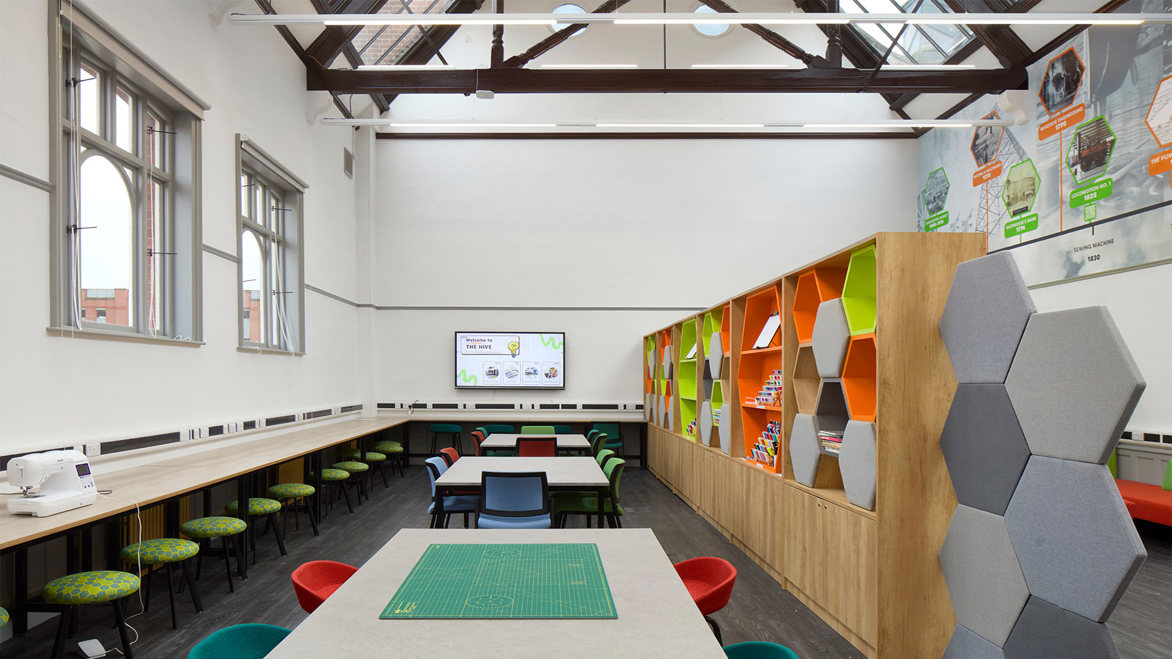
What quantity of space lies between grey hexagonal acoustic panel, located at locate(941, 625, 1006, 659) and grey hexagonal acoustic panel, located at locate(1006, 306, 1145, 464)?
2.92ft

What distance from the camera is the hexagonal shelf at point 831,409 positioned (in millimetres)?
4004

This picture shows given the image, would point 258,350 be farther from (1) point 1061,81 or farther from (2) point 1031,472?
(1) point 1061,81

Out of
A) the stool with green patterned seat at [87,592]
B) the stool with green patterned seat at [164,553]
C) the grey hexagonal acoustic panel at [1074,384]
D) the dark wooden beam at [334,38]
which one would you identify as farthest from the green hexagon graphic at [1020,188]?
the stool with green patterned seat at [87,592]

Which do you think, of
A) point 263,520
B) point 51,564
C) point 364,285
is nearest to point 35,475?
point 51,564

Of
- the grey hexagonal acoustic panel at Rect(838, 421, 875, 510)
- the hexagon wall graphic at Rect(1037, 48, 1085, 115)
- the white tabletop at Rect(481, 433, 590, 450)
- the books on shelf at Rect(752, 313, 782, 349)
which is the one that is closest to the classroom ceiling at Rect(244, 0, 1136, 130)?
the hexagon wall graphic at Rect(1037, 48, 1085, 115)

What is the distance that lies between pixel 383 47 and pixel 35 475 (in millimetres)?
7513

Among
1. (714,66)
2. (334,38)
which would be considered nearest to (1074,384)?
(714,66)

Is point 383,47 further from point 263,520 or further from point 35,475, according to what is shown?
point 35,475

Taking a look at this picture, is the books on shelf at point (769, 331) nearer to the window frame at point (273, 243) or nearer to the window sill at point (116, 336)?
the window sill at point (116, 336)

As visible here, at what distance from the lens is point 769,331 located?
16.8 feet

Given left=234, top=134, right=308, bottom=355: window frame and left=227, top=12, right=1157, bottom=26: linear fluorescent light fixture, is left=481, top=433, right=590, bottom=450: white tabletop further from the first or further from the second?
left=227, top=12, right=1157, bottom=26: linear fluorescent light fixture

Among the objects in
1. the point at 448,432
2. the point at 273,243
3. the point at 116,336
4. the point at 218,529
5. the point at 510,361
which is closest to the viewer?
the point at 218,529

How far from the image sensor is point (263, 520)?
21.3 feet

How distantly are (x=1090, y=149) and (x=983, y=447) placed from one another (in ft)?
18.7
